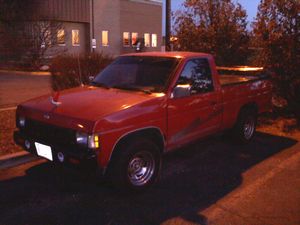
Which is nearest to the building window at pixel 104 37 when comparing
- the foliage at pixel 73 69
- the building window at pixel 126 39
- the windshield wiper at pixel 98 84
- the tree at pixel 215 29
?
the building window at pixel 126 39

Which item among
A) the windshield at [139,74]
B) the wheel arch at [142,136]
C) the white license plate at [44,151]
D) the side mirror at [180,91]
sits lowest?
the white license plate at [44,151]

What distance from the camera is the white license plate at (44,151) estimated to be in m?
4.82

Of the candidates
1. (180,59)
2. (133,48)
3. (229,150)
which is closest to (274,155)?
(229,150)

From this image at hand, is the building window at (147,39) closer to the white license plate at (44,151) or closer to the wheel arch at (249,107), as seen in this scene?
the wheel arch at (249,107)

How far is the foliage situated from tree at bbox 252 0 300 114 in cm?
419

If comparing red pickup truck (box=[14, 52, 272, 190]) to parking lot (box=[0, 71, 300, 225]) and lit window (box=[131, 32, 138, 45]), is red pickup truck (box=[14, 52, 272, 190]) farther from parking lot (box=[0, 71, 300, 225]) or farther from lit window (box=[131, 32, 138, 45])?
lit window (box=[131, 32, 138, 45])

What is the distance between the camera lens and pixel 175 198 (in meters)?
4.95

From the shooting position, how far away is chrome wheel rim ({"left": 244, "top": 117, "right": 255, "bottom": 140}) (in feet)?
24.5

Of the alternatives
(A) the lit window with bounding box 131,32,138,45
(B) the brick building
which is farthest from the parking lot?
(A) the lit window with bounding box 131,32,138,45

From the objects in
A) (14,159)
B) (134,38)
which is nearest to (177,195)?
(14,159)

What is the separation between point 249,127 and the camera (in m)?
7.59

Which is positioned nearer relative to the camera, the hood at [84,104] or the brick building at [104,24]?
the hood at [84,104]

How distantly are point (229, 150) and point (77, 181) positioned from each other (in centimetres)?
299

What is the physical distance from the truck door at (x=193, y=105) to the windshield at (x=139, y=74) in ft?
0.73
